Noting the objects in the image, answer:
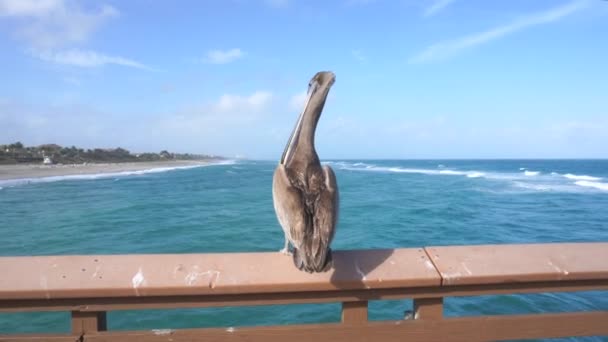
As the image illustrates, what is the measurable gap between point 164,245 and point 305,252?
1154cm

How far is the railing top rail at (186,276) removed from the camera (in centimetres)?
148

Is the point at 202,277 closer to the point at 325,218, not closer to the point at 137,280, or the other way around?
the point at 137,280

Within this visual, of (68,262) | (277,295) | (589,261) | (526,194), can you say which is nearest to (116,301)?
(68,262)

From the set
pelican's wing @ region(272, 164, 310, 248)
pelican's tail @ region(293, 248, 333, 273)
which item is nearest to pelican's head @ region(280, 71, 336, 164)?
pelican's wing @ region(272, 164, 310, 248)

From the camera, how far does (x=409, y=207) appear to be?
2136cm

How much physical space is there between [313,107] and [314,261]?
1.23 m

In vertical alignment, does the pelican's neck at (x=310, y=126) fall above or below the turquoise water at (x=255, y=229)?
above

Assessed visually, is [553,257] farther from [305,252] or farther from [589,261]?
[305,252]

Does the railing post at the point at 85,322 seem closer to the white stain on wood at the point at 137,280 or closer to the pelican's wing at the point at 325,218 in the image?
the white stain on wood at the point at 137,280

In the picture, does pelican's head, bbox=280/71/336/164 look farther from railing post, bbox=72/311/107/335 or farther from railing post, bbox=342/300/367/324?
railing post, bbox=72/311/107/335

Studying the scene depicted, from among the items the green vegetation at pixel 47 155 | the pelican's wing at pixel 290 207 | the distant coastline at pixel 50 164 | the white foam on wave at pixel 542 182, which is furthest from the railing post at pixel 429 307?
the green vegetation at pixel 47 155

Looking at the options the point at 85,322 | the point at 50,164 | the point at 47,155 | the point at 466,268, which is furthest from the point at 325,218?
the point at 47,155

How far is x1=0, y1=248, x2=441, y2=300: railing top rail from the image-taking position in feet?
4.87

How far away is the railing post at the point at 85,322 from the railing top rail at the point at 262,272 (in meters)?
0.09
